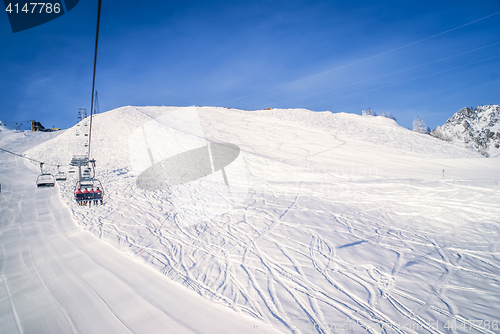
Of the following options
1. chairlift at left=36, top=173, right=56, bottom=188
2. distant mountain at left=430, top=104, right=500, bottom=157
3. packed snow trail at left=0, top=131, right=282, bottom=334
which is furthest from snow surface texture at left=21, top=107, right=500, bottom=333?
distant mountain at left=430, top=104, right=500, bottom=157

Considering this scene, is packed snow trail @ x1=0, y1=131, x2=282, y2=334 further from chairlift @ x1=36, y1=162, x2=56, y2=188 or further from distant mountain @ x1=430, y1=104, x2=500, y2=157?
distant mountain @ x1=430, y1=104, x2=500, y2=157

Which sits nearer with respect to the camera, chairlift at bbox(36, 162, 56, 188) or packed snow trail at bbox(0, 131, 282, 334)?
packed snow trail at bbox(0, 131, 282, 334)

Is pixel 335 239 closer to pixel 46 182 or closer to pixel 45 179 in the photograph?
pixel 45 179

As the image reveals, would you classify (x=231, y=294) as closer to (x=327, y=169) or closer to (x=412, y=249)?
(x=412, y=249)

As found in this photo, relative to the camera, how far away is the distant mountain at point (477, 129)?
76.4ft

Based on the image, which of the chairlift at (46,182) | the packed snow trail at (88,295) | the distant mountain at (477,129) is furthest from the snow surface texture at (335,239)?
the distant mountain at (477,129)

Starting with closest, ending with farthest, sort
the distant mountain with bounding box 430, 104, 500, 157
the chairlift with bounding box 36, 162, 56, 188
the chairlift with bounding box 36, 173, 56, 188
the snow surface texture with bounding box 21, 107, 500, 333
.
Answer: the snow surface texture with bounding box 21, 107, 500, 333
the chairlift with bounding box 36, 162, 56, 188
the chairlift with bounding box 36, 173, 56, 188
the distant mountain with bounding box 430, 104, 500, 157

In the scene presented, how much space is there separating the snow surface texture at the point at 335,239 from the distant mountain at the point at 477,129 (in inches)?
408

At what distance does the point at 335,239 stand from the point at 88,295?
6666 mm

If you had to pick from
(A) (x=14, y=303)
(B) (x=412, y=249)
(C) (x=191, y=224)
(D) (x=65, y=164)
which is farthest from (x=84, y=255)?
(D) (x=65, y=164)

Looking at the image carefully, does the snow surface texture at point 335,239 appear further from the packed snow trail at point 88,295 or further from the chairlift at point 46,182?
the chairlift at point 46,182

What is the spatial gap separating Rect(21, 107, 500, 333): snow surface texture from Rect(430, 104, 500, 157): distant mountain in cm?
1036

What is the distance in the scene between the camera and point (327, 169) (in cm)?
1617

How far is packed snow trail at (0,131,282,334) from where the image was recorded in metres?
3.97
